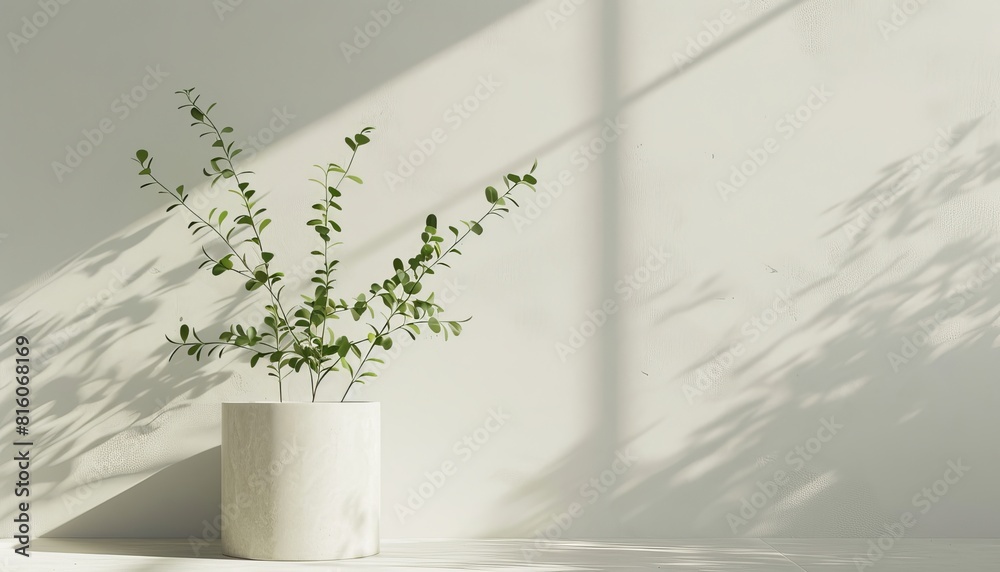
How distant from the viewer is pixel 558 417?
1.97m

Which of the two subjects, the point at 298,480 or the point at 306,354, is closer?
the point at 298,480

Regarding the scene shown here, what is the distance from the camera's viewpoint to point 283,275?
1.93 metres

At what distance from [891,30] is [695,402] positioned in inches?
39.3

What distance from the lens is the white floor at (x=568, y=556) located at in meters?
1.64

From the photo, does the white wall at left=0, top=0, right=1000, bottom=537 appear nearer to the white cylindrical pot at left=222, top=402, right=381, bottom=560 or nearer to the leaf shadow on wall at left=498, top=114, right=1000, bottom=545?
the leaf shadow on wall at left=498, top=114, right=1000, bottom=545

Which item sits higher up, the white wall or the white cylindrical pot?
the white wall

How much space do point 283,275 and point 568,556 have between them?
2.90 feet

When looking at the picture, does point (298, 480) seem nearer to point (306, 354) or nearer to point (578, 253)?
point (306, 354)

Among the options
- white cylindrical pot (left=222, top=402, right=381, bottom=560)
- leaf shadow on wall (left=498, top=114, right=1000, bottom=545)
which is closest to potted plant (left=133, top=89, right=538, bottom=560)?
white cylindrical pot (left=222, top=402, right=381, bottom=560)

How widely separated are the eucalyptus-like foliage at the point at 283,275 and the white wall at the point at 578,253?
4cm

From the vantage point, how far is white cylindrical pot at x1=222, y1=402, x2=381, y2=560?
165cm

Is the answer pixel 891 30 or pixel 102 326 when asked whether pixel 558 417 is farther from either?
pixel 891 30

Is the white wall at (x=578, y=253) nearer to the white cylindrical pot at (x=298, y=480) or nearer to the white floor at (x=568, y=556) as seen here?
the white floor at (x=568, y=556)

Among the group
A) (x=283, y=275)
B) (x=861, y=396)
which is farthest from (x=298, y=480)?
(x=861, y=396)
